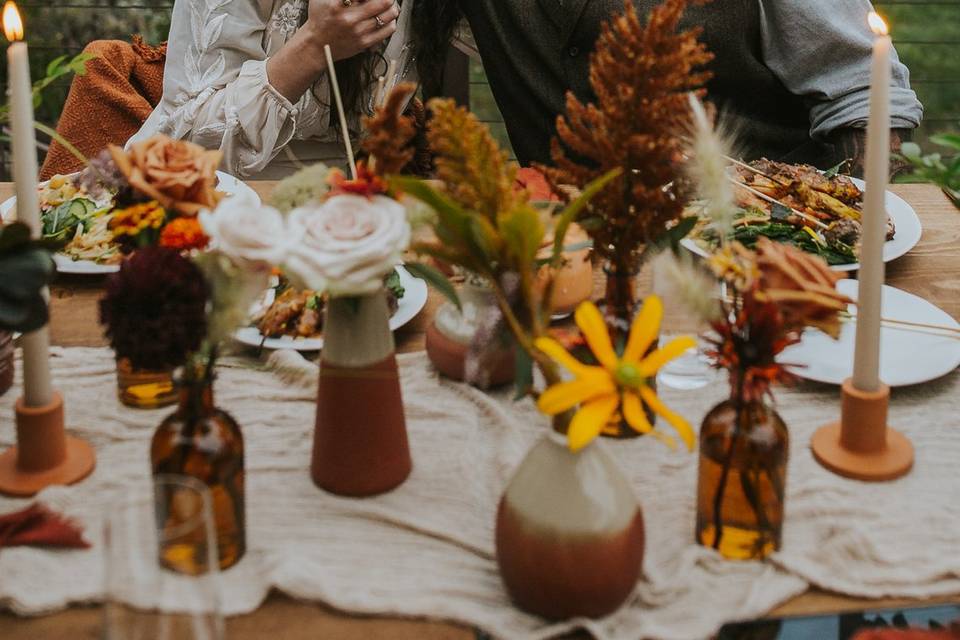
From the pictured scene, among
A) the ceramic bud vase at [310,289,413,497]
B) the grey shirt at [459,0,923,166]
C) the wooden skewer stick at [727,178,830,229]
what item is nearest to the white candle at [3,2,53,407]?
the ceramic bud vase at [310,289,413,497]

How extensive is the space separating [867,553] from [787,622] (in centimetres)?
10

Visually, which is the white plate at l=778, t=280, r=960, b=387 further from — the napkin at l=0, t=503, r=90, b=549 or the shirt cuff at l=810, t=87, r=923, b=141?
the shirt cuff at l=810, t=87, r=923, b=141

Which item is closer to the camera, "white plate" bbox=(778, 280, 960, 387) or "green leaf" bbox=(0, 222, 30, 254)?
"green leaf" bbox=(0, 222, 30, 254)

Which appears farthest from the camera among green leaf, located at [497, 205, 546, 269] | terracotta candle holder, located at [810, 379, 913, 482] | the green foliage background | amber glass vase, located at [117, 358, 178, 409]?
the green foliage background

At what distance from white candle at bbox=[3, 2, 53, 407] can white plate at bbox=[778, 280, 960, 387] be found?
645mm

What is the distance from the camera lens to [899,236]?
1294 mm

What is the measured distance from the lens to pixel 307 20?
1.94 metres

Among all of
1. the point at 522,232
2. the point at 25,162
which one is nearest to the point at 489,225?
the point at 522,232

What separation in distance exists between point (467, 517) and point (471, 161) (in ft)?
0.96

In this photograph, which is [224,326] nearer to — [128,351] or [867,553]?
[128,351]

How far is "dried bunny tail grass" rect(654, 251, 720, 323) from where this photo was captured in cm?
68

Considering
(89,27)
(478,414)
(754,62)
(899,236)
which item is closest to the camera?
(478,414)

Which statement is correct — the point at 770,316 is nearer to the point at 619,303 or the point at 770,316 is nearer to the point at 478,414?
the point at 619,303

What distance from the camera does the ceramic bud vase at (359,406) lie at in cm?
79
